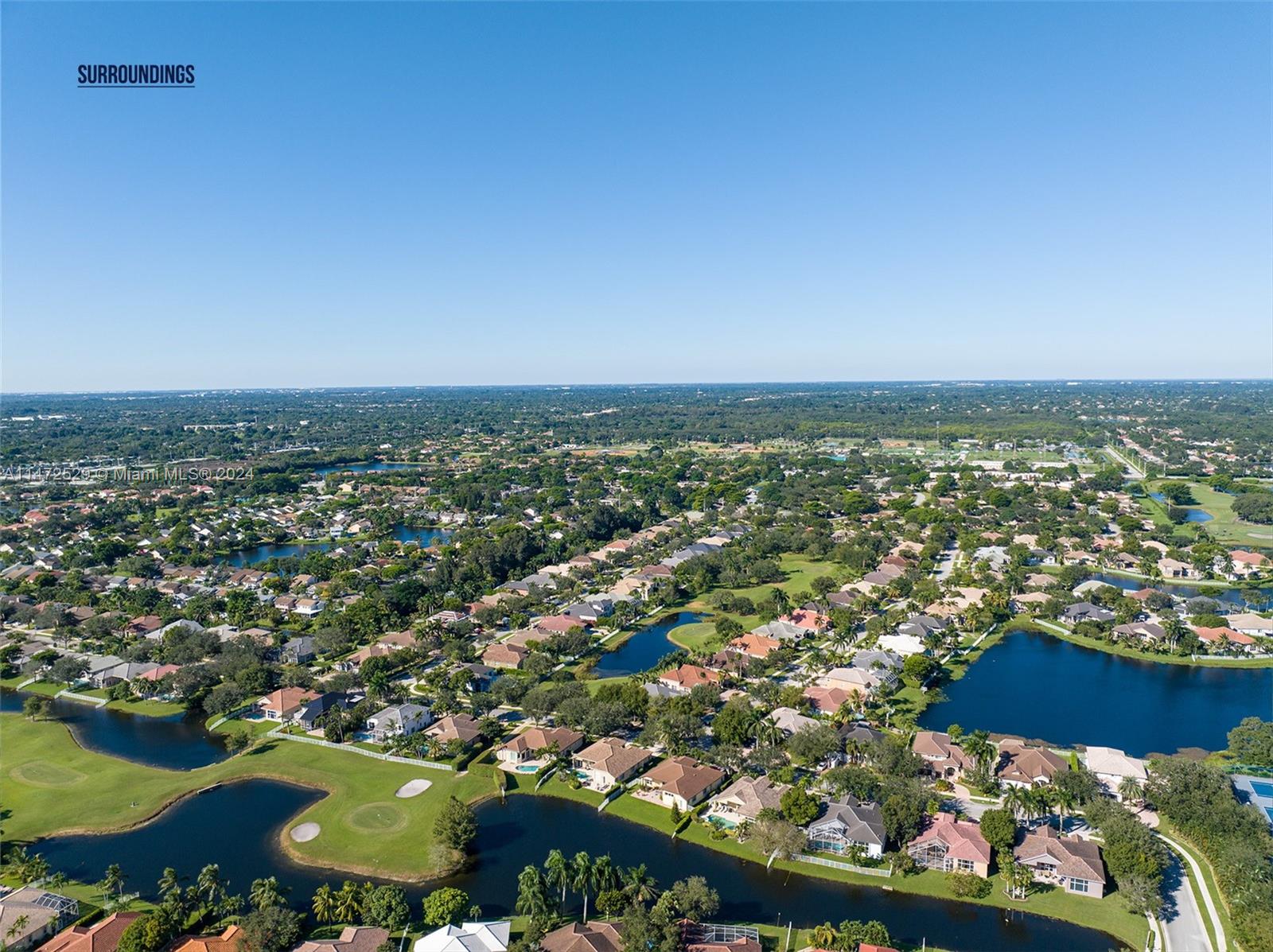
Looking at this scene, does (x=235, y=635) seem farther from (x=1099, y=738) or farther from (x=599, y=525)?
(x=1099, y=738)

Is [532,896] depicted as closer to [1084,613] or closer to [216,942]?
[216,942]

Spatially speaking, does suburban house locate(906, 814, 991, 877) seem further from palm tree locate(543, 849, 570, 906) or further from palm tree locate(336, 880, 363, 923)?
palm tree locate(336, 880, 363, 923)

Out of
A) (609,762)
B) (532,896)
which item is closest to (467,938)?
(532,896)

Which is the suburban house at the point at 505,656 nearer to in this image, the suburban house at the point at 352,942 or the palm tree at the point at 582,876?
the palm tree at the point at 582,876

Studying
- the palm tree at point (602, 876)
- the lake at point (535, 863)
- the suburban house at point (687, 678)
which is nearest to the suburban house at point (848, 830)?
the lake at point (535, 863)

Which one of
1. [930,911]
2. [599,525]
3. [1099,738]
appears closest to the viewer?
[930,911]

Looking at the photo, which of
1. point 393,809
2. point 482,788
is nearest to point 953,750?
point 482,788
